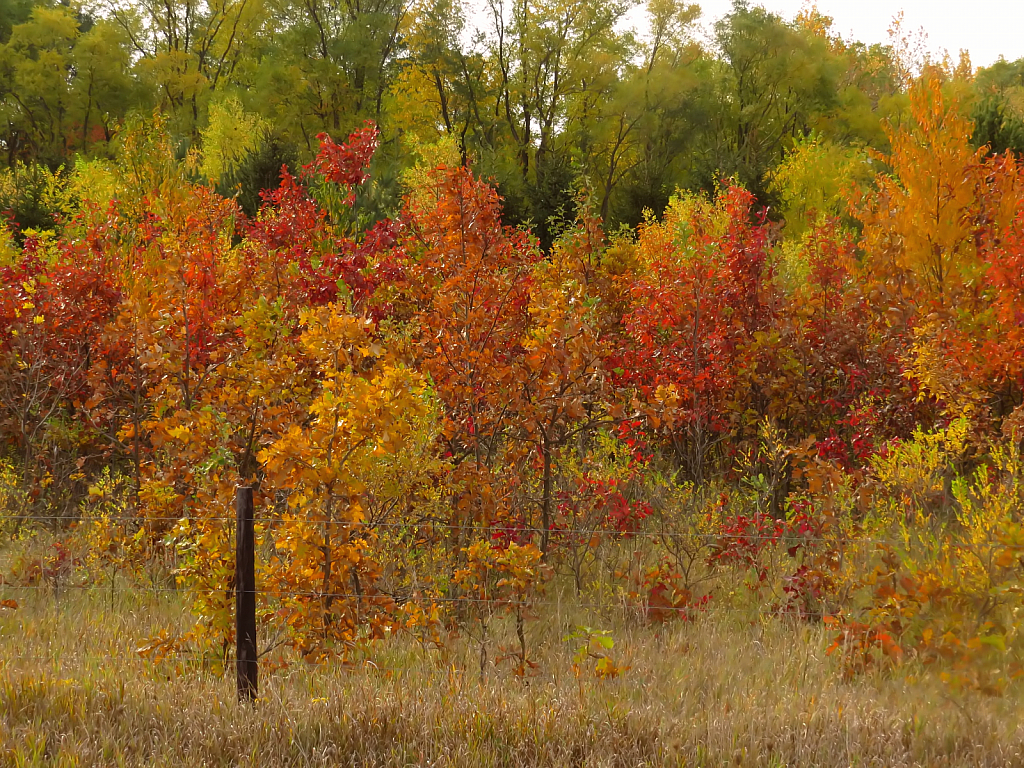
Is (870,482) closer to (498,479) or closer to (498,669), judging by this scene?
(498,479)

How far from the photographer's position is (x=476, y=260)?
676cm

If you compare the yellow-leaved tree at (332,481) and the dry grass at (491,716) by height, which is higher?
the yellow-leaved tree at (332,481)

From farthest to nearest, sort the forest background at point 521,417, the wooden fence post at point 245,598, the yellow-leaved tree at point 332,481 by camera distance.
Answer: the forest background at point 521,417 < the yellow-leaved tree at point 332,481 < the wooden fence post at point 245,598

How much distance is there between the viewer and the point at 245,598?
14.1 ft

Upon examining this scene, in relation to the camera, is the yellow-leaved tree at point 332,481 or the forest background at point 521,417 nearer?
the yellow-leaved tree at point 332,481

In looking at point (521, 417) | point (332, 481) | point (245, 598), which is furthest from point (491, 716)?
point (521, 417)

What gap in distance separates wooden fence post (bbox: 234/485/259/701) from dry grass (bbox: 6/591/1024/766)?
3.9 inches

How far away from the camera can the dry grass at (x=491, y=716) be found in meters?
Answer: 3.66

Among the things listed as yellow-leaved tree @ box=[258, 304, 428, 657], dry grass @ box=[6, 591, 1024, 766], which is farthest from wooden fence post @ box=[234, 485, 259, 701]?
yellow-leaved tree @ box=[258, 304, 428, 657]

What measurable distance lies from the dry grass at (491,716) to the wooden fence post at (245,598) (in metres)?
0.10

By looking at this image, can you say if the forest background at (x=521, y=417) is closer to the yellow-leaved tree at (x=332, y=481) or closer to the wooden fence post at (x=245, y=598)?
the yellow-leaved tree at (x=332, y=481)

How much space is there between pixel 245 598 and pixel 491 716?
1.35 m

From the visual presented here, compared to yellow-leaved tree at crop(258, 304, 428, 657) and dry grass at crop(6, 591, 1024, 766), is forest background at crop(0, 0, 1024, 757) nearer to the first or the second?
yellow-leaved tree at crop(258, 304, 428, 657)

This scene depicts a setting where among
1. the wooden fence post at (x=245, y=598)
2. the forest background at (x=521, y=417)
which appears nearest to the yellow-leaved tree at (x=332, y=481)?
the forest background at (x=521, y=417)
